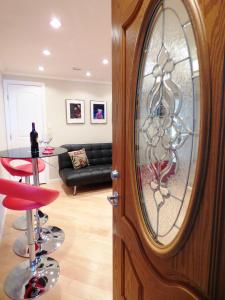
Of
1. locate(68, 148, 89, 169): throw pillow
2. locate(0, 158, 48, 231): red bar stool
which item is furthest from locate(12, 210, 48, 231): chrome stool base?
locate(68, 148, 89, 169): throw pillow

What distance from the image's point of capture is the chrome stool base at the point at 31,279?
1.65 meters

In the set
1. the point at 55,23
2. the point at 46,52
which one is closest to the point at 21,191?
the point at 55,23

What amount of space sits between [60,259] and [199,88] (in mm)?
2196

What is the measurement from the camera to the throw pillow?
418cm

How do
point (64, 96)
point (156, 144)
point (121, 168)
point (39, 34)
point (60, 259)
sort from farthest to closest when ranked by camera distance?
point (64, 96)
point (39, 34)
point (60, 259)
point (121, 168)
point (156, 144)

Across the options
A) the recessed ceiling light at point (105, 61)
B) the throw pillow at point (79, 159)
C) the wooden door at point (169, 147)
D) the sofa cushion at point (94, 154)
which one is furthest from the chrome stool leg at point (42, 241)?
the recessed ceiling light at point (105, 61)

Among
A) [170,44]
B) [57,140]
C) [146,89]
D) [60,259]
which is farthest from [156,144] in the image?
[57,140]

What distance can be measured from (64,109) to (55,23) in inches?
102

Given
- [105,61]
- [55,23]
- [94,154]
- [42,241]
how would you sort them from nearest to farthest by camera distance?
[55,23] < [42,241] < [105,61] < [94,154]

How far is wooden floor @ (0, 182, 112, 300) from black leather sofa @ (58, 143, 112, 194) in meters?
0.38

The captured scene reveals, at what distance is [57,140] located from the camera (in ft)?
14.9

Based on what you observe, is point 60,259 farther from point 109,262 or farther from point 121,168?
point 121,168

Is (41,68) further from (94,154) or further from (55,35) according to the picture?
(94,154)

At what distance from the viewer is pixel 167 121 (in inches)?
27.8
